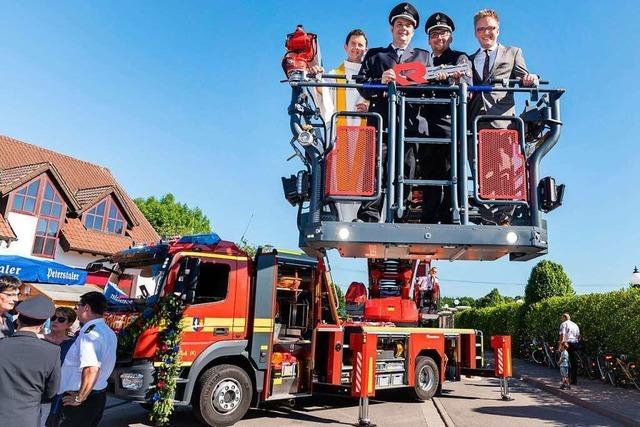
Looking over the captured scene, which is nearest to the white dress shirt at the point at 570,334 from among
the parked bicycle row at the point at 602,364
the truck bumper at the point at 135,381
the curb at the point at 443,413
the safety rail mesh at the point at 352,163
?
the parked bicycle row at the point at 602,364

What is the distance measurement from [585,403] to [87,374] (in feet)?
31.0

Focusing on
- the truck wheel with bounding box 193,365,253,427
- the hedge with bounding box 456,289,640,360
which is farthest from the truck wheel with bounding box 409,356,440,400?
the hedge with bounding box 456,289,640,360

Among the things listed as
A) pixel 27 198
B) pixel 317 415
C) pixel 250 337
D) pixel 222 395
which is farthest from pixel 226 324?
pixel 27 198

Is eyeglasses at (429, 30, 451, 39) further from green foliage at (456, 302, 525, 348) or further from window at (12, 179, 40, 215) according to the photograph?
green foliage at (456, 302, 525, 348)

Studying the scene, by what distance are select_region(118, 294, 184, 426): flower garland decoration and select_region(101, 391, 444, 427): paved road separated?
43.3 inches

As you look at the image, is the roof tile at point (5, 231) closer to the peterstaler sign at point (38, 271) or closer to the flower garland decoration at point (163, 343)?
the peterstaler sign at point (38, 271)

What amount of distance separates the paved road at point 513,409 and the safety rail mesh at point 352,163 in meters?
5.17

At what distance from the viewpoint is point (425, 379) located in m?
10.3

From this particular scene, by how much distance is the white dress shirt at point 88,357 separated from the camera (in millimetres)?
4320

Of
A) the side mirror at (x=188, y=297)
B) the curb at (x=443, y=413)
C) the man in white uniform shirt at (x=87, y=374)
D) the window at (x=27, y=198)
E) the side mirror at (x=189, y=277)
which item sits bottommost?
the curb at (x=443, y=413)

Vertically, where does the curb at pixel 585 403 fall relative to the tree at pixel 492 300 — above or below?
below

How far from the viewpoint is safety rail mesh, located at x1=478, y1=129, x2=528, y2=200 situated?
4.53 metres

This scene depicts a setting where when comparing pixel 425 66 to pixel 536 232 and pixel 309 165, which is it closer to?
pixel 309 165

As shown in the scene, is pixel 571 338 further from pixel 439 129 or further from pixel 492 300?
pixel 492 300
